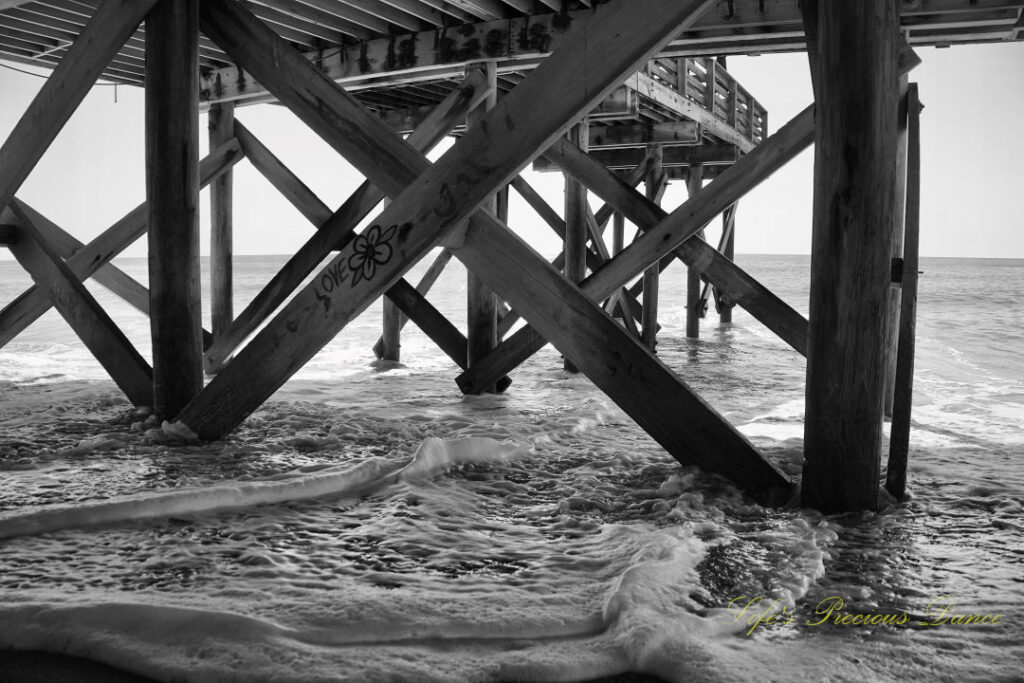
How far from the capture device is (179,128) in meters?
4.26

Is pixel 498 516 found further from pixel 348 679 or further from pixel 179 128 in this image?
pixel 179 128

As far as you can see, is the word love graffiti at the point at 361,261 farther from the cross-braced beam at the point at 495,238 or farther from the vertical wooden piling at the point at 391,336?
the vertical wooden piling at the point at 391,336

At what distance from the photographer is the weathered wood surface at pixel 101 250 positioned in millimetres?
5398

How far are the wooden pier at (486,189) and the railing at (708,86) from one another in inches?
96.7

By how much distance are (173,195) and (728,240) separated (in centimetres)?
1058

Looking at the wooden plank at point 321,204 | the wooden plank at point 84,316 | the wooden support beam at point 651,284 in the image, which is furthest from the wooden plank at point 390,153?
the wooden support beam at point 651,284

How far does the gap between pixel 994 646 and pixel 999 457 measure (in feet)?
9.07

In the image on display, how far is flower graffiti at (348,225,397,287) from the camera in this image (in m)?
3.57

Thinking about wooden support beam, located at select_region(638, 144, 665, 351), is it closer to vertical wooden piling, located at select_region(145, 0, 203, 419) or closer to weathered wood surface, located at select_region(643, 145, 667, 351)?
weathered wood surface, located at select_region(643, 145, 667, 351)

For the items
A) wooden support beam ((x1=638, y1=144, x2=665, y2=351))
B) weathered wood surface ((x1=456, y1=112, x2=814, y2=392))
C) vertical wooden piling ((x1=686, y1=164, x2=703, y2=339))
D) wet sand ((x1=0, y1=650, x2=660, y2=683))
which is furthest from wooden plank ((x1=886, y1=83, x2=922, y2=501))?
vertical wooden piling ((x1=686, y1=164, x2=703, y2=339))

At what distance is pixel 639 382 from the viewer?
344cm

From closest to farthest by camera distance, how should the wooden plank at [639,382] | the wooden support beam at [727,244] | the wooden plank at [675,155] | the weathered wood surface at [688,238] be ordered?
1. the wooden plank at [639,382]
2. the weathered wood surface at [688,238]
3. the wooden plank at [675,155]
4. the wooden support beam at [727,244]

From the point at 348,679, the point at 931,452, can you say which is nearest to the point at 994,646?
the point at 348,679

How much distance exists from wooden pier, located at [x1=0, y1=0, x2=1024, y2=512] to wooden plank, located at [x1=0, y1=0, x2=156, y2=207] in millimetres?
11
